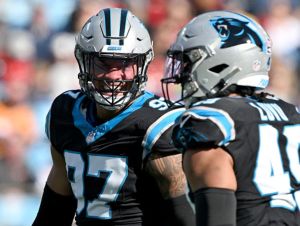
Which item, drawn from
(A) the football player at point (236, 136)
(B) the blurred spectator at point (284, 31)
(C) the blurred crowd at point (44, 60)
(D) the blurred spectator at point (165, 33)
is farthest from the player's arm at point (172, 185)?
(B) the blurred spectator at point (284, 31)

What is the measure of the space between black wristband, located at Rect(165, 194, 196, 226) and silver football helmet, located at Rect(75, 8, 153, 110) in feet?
1.55

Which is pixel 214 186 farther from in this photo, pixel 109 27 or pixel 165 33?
Result: pixel 165 33

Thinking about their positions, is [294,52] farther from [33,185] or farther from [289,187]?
[289,187]

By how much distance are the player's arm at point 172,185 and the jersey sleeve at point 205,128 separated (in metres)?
0.57

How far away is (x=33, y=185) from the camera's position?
6.51 metres

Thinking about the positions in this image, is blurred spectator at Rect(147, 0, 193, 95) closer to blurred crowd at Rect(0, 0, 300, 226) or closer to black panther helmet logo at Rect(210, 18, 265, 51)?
Answer: blurred crowd at Rect(0, 0, 300, 226)

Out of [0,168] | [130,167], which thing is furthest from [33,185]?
[130,167]

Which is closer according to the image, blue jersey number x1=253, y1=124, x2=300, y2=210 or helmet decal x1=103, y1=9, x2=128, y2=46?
blue jersey number x1=253, y1=124, x2=300, y2=210

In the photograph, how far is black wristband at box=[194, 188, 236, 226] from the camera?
8.73ft

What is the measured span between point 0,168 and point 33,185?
0.29 meters

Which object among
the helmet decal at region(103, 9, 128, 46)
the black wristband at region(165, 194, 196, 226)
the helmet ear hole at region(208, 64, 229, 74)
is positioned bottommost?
the black wristband at region(165, 194, 196, 226)

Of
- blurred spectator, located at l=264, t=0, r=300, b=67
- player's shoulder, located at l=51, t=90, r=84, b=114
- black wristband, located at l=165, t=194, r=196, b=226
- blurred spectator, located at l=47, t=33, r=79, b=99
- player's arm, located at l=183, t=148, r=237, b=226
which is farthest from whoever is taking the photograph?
blurred spectator, located at l=264, t=0, r=300, b=67

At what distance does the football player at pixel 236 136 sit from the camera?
2.68m

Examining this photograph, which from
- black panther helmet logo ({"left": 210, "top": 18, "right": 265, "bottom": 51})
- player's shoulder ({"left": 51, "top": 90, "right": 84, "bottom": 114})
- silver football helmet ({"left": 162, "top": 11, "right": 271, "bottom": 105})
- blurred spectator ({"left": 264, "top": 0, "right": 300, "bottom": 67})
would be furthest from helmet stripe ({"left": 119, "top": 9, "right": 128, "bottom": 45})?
blurred spectator ({"left": 264, "top": 0, "right": 300, "bottom": 67})
